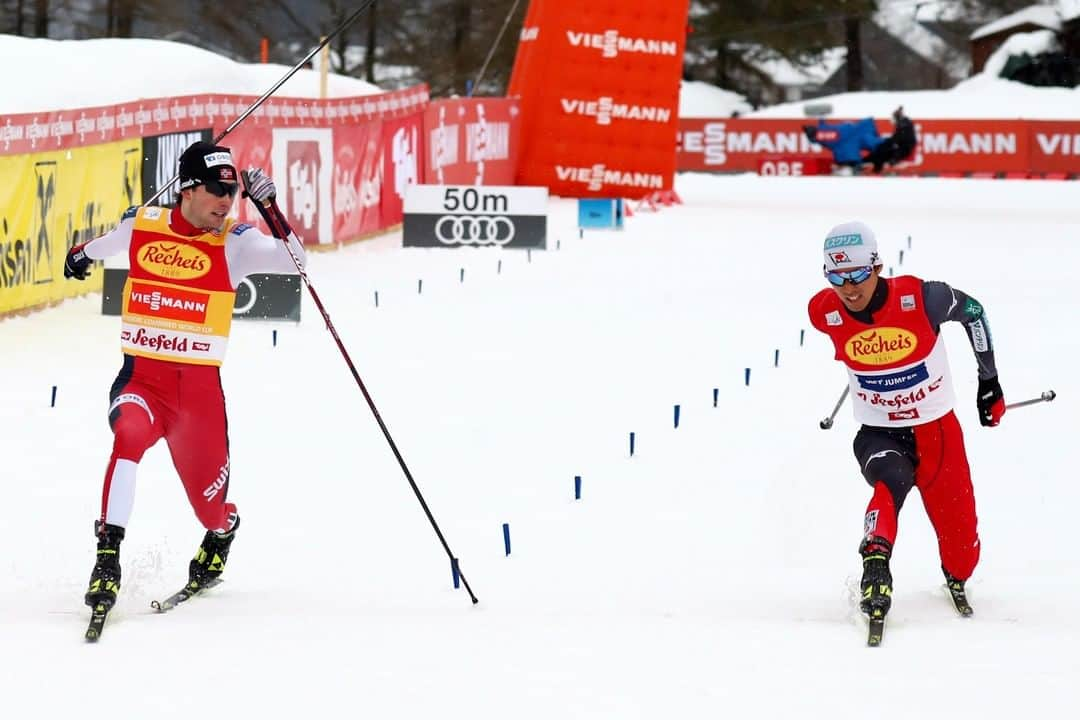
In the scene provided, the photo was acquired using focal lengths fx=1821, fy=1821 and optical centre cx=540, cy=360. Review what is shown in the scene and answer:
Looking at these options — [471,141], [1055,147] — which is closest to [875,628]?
[471,141]

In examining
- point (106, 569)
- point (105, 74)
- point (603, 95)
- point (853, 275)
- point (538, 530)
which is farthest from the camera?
point (603, 95)

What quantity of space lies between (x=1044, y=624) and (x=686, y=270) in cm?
1394

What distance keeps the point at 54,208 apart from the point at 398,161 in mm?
10311

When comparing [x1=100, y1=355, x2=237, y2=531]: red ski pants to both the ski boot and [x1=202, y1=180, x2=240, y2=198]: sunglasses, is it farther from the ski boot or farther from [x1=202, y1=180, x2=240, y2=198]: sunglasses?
the ski boot

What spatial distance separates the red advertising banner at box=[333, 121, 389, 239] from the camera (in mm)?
22500

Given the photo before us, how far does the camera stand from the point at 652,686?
5613mm

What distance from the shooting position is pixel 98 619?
20.0ft

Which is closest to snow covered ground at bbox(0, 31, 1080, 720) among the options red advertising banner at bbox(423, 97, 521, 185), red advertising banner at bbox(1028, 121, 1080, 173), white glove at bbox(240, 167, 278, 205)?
white glove at bbox(240, 167, 278, 205)

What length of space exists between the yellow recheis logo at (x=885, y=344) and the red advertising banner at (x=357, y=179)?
16154mm

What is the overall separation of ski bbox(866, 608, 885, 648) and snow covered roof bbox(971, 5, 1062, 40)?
48.3 meters

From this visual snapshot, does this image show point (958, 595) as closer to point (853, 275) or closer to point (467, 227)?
point (853, 275)

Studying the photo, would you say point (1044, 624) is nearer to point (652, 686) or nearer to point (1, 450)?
point (652, 686)

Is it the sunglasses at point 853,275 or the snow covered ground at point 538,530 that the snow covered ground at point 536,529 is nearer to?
the snow covered ground at point 538,530

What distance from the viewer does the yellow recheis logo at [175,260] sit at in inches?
260
